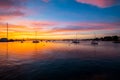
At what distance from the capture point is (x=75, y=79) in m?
16.5

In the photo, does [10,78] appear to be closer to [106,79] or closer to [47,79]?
[47,79]

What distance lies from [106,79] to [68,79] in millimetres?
4523

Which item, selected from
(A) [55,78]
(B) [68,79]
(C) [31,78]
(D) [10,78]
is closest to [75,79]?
(B) [68,79]

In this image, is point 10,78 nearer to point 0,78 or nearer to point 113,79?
point 0,78

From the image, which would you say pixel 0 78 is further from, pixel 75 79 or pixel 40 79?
pixel 75 79

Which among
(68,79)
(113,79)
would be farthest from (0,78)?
(113,79)

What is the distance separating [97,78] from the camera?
1684 cm

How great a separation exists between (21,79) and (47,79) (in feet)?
9.96

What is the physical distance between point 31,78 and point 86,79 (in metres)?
6.55

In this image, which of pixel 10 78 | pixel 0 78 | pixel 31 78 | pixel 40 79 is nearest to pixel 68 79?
pixel 40 79

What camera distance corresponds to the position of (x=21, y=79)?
16281 mm

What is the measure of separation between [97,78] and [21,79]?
907 centimetres

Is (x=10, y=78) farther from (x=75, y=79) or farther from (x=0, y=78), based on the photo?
(x=75, y=79)

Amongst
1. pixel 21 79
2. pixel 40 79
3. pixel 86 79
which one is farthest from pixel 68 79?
pixel 21 79
